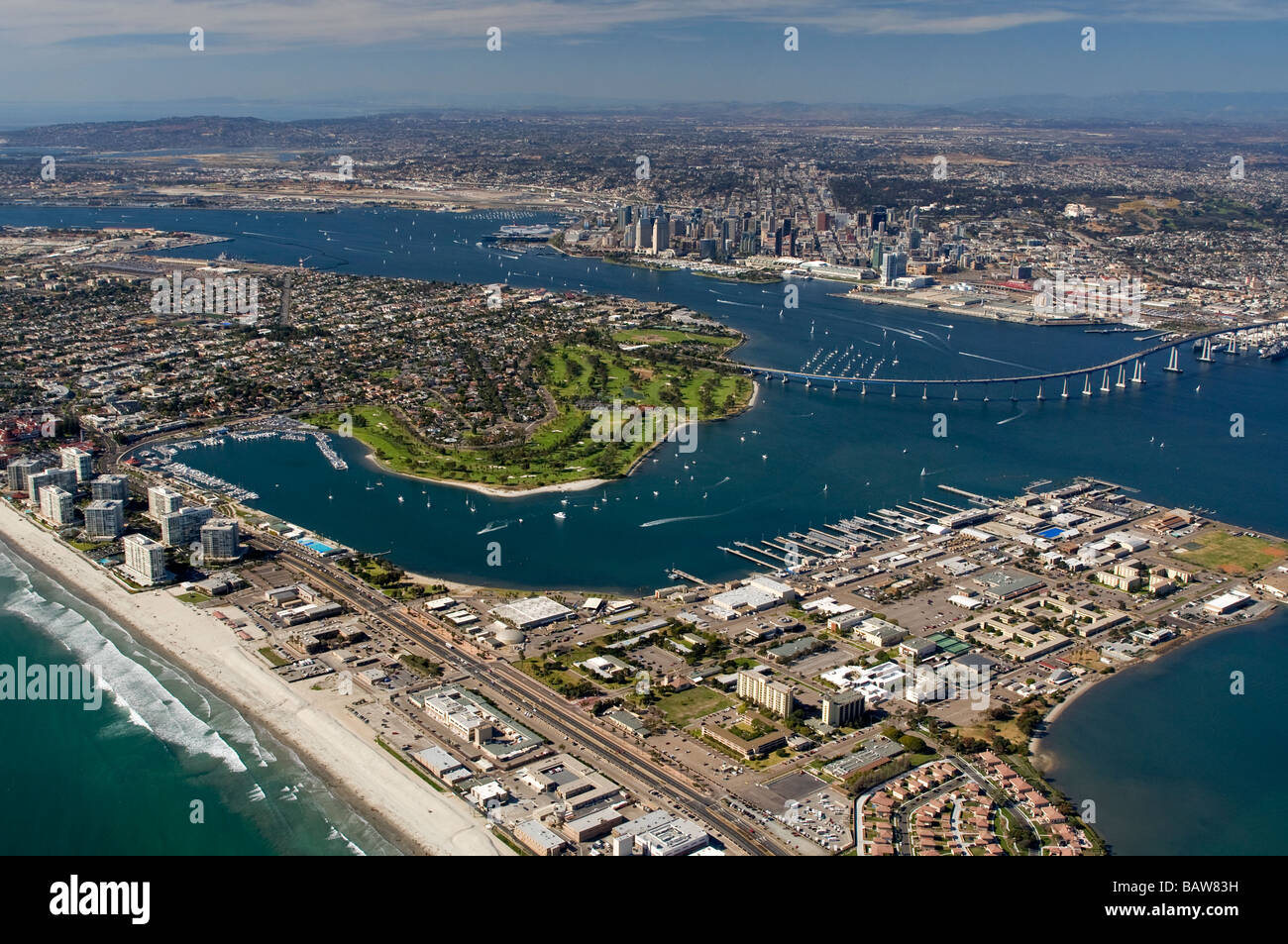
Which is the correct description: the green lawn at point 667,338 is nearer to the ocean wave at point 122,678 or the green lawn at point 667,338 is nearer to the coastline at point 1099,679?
the coastline at point 1099,679

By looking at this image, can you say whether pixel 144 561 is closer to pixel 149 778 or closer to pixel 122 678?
pixel 122 678

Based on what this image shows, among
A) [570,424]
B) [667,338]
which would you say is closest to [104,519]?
[570,424]

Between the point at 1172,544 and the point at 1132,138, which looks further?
the point at 1132,138

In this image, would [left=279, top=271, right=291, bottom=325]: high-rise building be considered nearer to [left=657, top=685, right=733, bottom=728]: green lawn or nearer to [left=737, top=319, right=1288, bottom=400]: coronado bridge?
[left=737, top=319, right=1288, bottom=400]: coronado bridge

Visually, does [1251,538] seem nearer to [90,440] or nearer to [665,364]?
[665,364]

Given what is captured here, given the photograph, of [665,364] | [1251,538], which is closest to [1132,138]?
[665,364]
